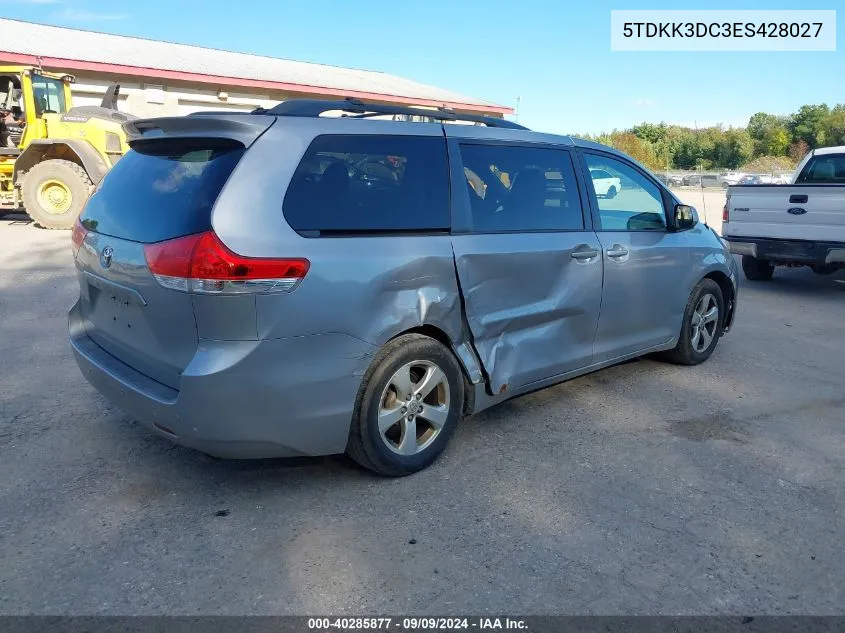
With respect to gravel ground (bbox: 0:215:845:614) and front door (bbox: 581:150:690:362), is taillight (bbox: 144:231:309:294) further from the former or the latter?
front door (bbox: 581:150:690:362)

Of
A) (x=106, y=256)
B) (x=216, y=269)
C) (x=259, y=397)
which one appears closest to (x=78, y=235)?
(x=106, y=256)

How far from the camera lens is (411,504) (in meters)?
3.22

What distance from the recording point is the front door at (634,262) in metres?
4.43

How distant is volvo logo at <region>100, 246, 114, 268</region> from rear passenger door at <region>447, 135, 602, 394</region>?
165 centimetres

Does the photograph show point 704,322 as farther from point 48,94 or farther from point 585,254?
point 48,94

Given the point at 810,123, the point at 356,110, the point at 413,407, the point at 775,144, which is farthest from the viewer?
the point at 810,123

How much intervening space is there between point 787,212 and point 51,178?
1237 centimetres

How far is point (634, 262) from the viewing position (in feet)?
15.0

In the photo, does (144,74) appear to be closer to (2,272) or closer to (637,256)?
(2,272)

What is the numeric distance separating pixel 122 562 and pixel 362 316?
4.55ft

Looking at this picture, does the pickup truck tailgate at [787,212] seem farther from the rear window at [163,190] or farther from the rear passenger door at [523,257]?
the rear window at [163,190]

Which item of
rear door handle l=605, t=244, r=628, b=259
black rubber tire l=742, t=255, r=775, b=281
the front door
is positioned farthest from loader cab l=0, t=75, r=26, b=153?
black rubber tire l=742, t=255, r=775, b=281

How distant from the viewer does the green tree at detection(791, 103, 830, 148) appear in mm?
65438

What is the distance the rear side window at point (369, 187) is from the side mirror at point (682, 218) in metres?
2.18
